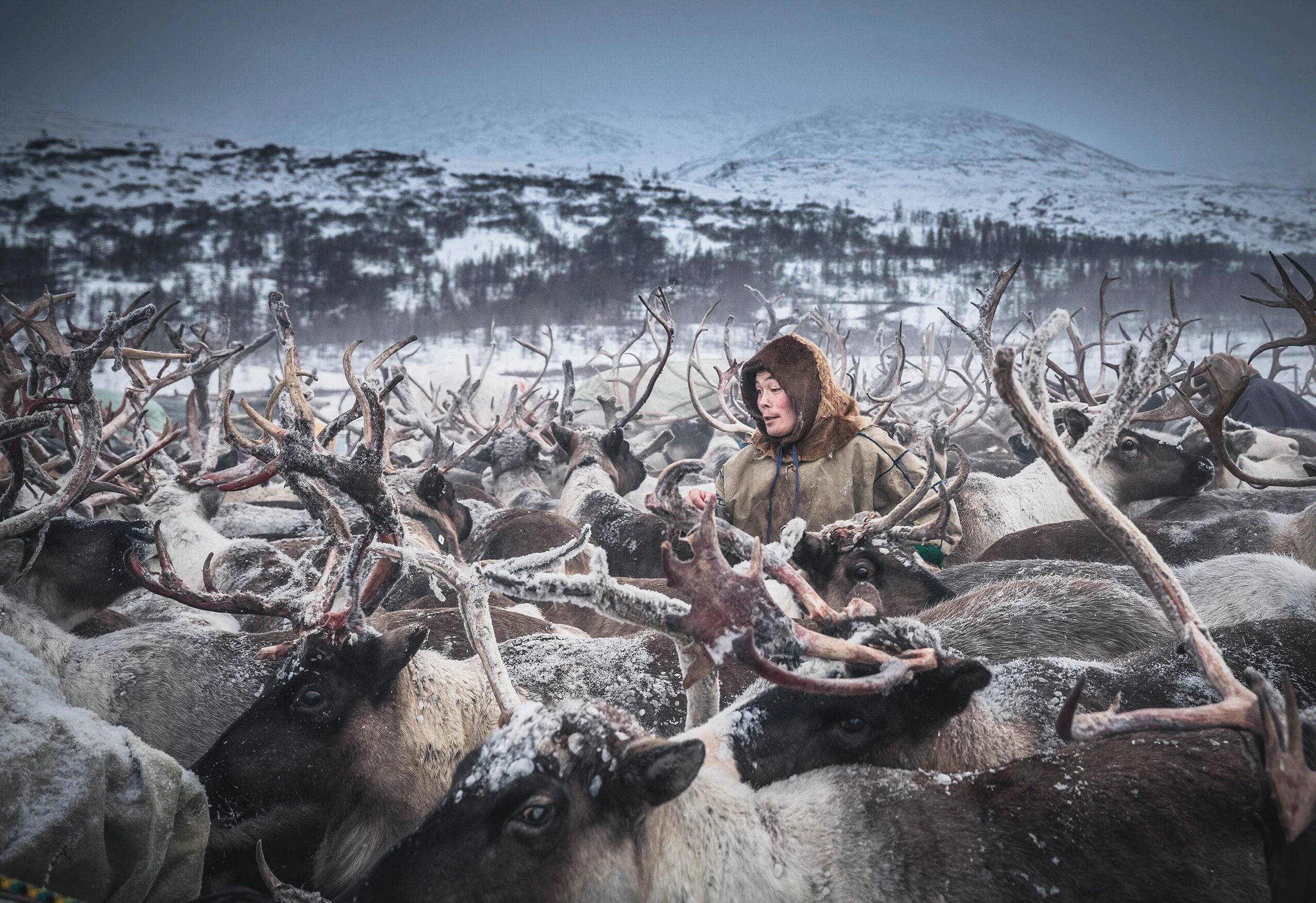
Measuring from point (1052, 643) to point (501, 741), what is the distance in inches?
80.9

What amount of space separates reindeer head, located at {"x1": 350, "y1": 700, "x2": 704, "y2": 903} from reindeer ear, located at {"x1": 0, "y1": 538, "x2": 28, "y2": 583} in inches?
94.7

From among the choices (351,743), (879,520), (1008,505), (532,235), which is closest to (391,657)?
(351,743)

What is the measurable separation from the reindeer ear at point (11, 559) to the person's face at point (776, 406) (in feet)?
9.72

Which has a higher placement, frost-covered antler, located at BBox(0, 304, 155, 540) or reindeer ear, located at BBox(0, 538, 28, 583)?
frost-covered antler, located at BBox(0, 304, 155, 540)

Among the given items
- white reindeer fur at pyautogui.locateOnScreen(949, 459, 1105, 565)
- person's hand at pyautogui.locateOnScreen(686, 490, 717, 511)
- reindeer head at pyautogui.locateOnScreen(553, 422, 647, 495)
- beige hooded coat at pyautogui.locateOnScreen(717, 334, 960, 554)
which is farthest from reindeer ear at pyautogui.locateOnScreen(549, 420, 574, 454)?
person's hand at pyautogui.locateOnScreen(686, 490, 717, 511)

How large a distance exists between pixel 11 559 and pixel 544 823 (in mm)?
2666

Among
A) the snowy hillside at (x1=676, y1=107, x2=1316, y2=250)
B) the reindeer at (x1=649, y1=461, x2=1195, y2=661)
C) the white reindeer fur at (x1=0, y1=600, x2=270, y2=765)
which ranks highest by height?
the snowy hillside at (x1=676, y1=107, x2=1316, y2=250)

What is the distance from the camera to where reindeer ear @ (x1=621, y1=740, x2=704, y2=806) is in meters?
1.50

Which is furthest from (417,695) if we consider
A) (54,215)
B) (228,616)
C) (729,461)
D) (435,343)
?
Answer: (54,215)

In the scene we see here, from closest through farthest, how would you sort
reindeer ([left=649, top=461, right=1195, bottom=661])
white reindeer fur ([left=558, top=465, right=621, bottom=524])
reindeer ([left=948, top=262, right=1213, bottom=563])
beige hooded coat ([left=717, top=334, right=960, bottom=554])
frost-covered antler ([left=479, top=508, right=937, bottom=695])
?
frost-covered antler ([left=479, top=508, right=937, bottom=695]) < reindeer ([left=649, top=461, right=1195, bottom=661]) < beige hooded coat ([left=717, top=334, right=960, bottom=554]) < reindeer ([left=948, top=262, right=1213, bottom=563]) < white reindeer fur ([left=558, top=465, right=621, bottom=524])

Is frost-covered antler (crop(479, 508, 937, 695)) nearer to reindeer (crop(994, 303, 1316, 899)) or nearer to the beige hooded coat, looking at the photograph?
reindeer (crop(994, 303, 1316, 899))

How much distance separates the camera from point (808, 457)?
341 cm

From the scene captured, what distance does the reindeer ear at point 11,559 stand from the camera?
9.53 feet

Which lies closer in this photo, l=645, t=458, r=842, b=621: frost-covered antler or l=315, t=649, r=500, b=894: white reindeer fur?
l=645, t=458, r=842, b=621: frost-covered antler
